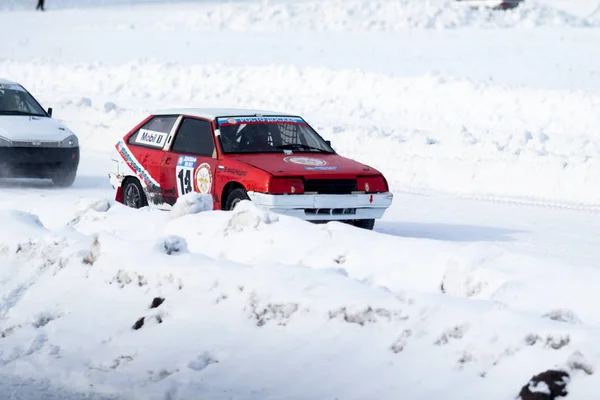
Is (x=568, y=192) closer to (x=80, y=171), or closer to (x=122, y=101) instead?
(x=80, y=171)

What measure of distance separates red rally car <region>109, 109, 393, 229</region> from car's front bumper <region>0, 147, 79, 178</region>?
2.84 m

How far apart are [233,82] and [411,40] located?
1202 centimetres

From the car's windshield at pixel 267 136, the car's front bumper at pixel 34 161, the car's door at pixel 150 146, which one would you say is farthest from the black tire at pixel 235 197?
the car's front bumper at pixel 34 161

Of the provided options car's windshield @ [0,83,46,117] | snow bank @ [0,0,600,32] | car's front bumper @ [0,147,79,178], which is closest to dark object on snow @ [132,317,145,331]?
car's front bumper @ [0,147,79,178]

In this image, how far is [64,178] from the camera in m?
15.7

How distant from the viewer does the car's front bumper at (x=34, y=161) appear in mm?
14727

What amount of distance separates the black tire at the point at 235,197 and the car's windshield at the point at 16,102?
604 cm

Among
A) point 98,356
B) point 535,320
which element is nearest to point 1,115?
point 98,356

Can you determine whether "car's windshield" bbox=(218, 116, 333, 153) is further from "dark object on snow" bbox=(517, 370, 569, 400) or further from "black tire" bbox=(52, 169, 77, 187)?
"dark object on snow" bbox=(517, 370, 569, 400)

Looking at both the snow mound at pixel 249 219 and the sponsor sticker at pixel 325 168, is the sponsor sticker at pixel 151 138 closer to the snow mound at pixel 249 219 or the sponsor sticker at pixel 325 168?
the sponsor sticker at pixel 325 168

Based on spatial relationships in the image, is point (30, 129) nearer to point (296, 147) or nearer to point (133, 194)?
point (133, 194)

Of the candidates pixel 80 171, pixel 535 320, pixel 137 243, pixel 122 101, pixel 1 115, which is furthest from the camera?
pixel 122 101

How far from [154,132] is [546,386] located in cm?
741

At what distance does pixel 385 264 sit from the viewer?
7332 mm
